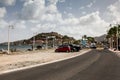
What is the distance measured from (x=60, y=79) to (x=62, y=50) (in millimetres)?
57335

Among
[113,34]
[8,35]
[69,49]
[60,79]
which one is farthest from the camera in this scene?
[113,34]

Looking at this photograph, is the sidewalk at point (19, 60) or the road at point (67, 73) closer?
the road at point (67, 73)

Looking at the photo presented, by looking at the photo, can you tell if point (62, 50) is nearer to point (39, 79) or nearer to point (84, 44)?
point (39, 79)

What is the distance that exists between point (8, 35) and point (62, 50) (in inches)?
803

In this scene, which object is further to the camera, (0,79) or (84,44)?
(84,44)

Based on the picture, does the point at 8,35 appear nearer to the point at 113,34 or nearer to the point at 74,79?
the point at 74,79

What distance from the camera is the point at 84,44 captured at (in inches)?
6467

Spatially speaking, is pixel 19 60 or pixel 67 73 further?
pixel 19 60

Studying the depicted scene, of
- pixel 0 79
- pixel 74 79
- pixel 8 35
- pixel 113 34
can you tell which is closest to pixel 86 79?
pixel 74 79

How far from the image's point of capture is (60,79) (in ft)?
48.3

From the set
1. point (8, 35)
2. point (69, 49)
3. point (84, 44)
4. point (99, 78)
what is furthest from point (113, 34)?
point (99, 78)

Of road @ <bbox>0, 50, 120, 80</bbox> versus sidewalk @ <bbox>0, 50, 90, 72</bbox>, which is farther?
sidewalk @ <bbox>0, 50, 90, 72</bbox>

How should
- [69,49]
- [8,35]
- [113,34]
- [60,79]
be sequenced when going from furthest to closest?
[113,34] < [69,49] < [8,35] < [60,79]

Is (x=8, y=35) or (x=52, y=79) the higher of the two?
(x=8, y=35)
